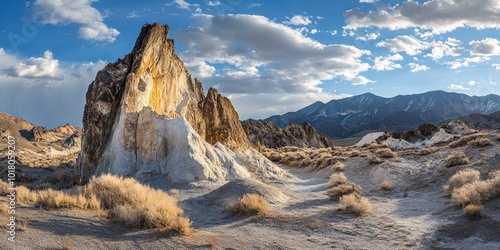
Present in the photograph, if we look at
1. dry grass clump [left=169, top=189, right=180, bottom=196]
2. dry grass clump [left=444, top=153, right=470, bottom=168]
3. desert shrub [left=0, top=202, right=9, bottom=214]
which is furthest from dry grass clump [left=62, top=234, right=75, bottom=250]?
dry grass clump [left=444, top=153, right=470, bottom=168]

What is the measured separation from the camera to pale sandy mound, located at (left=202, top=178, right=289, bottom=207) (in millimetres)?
13328

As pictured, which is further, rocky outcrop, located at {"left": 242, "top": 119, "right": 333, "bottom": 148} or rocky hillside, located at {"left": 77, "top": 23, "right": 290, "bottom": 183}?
rocky outcrop, located at {"left": 242, "top": 119, "right": 333, "bottom": 148}

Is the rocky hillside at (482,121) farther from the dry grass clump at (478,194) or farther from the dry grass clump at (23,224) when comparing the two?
the dry grass clump at (23,224)

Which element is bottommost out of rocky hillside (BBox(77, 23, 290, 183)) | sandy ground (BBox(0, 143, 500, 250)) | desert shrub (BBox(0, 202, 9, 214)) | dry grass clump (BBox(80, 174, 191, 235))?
sandy ground (BBox(0, 143, 500, 250))

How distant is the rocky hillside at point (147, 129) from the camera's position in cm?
2009

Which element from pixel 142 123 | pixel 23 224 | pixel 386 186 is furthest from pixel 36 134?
pixel 23 224

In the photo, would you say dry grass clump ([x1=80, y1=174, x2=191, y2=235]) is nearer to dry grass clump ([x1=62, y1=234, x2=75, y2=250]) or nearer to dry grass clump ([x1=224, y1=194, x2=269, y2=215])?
dry grass clump ([x1=62, y1=234, x2=75, y2=250])

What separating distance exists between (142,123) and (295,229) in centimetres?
1445

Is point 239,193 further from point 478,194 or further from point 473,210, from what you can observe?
point 478,194

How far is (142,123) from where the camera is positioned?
21.9 m

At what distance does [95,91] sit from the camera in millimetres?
23625

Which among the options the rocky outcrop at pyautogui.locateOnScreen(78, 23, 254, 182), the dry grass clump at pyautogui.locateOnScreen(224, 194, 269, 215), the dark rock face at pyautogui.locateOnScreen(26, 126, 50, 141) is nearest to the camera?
the dry grass clump at pyautogui.locateOnScreen(224, 194, 269, 215)

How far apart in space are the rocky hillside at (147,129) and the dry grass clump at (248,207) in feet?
23.4

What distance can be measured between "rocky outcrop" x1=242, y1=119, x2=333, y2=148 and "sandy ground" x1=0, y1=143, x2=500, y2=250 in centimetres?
6440
